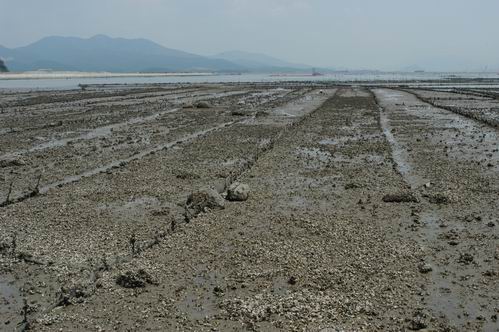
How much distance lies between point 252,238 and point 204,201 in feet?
10.2

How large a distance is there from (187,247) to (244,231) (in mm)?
1912

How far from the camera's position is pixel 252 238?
532 inches

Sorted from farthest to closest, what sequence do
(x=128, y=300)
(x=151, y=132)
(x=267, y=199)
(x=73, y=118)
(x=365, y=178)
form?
(x=73, y=118), (x=151, y=132), (x=365, y=178), (x=267, y=199), (x=128, y=300)

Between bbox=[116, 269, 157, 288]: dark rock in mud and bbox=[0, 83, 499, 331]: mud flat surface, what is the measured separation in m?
0.03

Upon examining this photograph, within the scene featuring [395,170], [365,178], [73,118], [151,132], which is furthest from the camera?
[73,118]

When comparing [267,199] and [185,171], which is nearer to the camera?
[267,199]

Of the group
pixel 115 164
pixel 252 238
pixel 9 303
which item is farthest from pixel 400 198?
pixel 115 164

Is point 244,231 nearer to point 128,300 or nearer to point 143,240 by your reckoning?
point 143,240

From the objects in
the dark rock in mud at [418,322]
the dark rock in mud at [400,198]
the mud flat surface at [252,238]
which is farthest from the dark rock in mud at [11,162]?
the dark rock in mud at [418,322]

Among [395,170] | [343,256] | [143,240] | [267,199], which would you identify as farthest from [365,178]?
[143,240]

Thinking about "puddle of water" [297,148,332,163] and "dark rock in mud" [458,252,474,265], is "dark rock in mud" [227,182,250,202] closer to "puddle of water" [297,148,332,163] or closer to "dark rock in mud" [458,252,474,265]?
"dark rock in mud" [458,252,474,265]

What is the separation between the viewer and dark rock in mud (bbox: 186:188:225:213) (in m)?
15.9

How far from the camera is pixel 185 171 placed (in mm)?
21656

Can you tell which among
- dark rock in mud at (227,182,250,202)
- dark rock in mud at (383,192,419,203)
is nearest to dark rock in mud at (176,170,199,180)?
dark rock in mud at (227,182,250,202)
